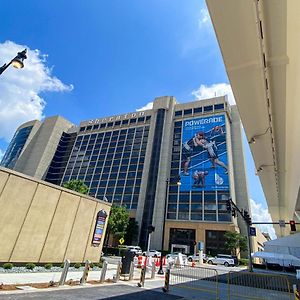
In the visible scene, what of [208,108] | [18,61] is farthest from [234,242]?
[18,61]

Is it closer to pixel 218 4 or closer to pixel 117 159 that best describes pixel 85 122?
pixel 117 159

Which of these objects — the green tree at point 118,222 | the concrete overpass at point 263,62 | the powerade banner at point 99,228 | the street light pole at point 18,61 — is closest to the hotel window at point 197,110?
the green tree at point 118,222

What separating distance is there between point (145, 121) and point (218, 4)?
8811 cm

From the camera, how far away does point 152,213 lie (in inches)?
2837

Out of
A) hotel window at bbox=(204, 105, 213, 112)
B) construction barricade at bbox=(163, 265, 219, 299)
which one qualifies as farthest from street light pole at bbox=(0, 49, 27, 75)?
hotel window at bbox=(204, 105, 213, 112)

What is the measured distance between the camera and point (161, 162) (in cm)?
7950

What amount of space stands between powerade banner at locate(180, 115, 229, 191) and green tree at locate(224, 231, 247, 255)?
13665 millimetres

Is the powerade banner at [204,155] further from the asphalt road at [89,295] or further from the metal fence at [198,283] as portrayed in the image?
the asphalt road at [89,295]

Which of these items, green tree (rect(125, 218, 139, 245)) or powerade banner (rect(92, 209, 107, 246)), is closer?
powerade banner (rect(92, 209, 107, 246))

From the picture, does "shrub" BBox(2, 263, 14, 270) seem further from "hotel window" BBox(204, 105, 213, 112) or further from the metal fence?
"hotel window" BBox(204, 105, 213, 112)

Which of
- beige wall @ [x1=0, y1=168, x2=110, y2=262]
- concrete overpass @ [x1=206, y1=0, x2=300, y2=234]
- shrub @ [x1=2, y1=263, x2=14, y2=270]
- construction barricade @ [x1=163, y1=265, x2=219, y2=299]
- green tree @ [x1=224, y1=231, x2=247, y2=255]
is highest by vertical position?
green tree @ [x1=224, y1=231, x2=247, y2=255]

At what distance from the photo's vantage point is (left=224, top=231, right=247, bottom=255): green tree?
184ft

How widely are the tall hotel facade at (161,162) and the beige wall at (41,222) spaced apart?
37665 mm

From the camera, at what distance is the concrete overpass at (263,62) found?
489 centimetres
